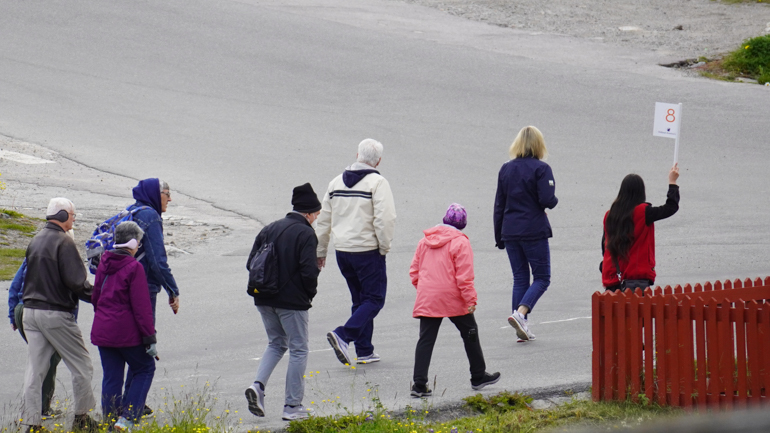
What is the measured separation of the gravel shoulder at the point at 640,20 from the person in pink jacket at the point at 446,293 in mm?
17830

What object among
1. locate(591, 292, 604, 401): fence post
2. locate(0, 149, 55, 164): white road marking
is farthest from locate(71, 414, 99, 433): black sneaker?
locate(0, 149, 55, 164): white road marking

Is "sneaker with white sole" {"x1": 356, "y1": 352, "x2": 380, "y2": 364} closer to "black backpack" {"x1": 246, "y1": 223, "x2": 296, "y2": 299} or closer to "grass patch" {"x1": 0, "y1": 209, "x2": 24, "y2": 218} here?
"black backpack" {"x1": 246, "y1": 223, "x2": 296, "y2": 299}

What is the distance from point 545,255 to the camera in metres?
8.34

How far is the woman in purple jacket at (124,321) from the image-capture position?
6.16 meters

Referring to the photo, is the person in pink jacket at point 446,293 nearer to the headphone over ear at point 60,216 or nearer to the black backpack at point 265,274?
the black backpack at point 265,274

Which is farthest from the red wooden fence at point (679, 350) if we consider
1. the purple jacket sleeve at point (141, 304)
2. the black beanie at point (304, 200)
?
the purple jacket sleeve at point (141, 304)

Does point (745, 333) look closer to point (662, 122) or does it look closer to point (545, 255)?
point (545, 255)

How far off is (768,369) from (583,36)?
785 inches

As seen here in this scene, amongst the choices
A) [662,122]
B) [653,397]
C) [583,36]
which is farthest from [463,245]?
[583,36]

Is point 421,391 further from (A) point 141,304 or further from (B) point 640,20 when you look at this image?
(B) point 640,20

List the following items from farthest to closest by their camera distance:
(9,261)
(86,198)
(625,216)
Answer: (86,198), (9,261), (625,216)

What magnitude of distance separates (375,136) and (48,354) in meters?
12.6

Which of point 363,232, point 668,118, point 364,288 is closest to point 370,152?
point 363,232

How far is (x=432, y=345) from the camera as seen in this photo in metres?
6.92
